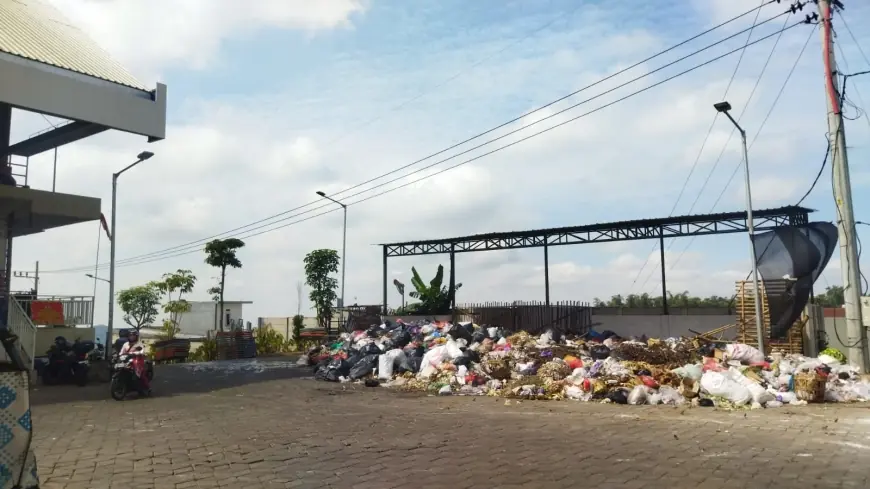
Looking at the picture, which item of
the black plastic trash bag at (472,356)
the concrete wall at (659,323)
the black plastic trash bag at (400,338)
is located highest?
the concrete wall at (659,323)

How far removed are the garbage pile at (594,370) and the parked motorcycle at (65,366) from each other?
6.39 metres

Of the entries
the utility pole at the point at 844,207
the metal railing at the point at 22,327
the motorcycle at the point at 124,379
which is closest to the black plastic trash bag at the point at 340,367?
the motorcycle at the point at 124,379

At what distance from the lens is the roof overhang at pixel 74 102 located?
19109 millimetres

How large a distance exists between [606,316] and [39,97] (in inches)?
891

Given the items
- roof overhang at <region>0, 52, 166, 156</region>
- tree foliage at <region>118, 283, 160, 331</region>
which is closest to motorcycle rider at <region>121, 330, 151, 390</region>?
roof overhang at <region>0, 52, 166, 156</region>

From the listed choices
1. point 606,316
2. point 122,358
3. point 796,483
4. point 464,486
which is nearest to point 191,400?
point 122,358

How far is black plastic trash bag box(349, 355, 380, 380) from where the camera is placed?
725 inches

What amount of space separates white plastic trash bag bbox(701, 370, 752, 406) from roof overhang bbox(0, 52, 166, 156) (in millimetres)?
19736

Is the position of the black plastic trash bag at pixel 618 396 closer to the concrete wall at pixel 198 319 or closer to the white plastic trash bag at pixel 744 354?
the white plastic trash bag at pixel 744 354

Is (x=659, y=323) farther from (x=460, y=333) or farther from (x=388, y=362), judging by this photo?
(x=388, y=362)

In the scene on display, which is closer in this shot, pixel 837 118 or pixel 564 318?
pixel 837 118

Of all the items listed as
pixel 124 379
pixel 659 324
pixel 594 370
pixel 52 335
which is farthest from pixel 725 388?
pixel 52 335

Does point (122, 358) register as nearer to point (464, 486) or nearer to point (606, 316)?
point (464, 486)

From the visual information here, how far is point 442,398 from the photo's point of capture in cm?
1462
